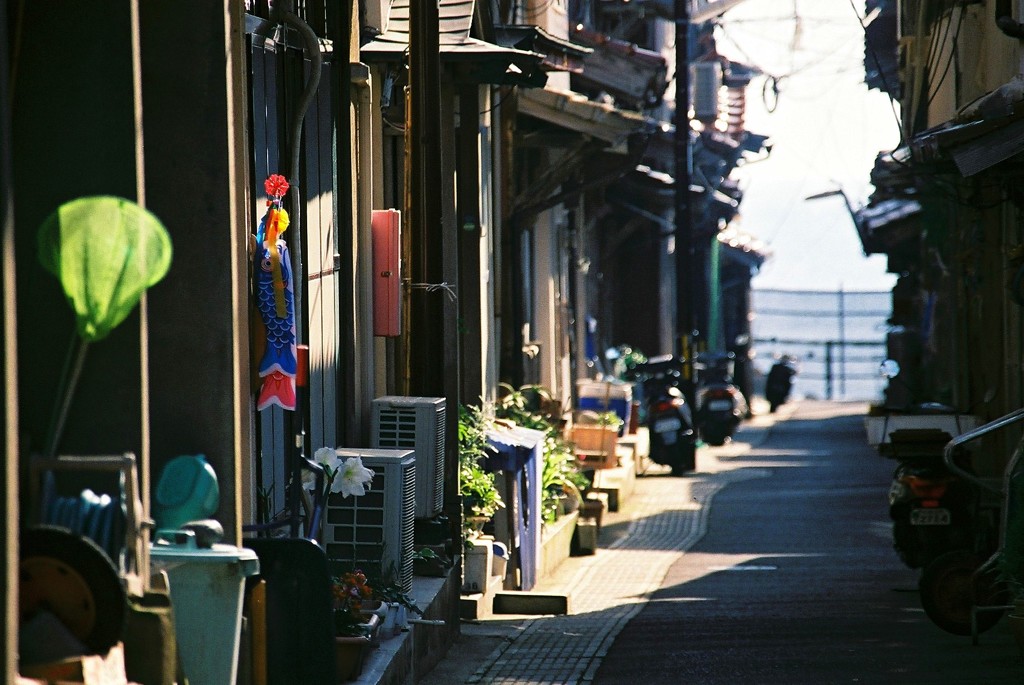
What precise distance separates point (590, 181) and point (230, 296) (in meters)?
16.9

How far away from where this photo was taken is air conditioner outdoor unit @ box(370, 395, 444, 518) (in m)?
12.1

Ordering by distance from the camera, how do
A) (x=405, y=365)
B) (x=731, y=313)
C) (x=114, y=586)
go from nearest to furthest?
(x=114, y=586) < (x=405, y=365) < (x=731, y=313)

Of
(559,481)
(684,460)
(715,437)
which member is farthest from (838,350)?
(559,481)

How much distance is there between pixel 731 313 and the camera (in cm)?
5178

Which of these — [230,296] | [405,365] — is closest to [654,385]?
[405,365]

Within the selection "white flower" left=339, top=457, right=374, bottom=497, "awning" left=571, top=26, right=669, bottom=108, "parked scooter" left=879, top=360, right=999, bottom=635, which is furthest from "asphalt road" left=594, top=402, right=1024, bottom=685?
"awning" left=571, top=26, right=669, bottom=108

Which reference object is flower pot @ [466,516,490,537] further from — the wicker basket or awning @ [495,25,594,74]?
the wicker basket

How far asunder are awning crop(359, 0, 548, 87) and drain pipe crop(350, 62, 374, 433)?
1.09ft

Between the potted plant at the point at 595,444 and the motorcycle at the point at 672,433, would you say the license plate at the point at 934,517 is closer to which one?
the potted plant at the point at 595,444

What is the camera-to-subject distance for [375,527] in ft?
34.8

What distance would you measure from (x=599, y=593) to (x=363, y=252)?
14.9 ft

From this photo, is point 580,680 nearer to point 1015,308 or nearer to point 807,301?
point 1015,308

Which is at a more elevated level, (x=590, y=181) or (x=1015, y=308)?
(x=590, y=181)

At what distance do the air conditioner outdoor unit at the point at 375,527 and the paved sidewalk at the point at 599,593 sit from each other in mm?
767
